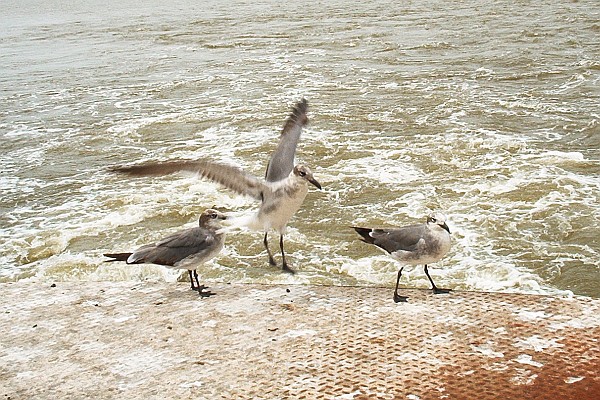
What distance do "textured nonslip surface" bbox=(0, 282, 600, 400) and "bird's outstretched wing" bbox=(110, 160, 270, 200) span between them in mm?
834

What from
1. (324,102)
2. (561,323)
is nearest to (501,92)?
(324,102)

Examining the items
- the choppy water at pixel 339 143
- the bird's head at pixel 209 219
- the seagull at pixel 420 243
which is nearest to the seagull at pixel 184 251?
the bird's head at pixel 209 219

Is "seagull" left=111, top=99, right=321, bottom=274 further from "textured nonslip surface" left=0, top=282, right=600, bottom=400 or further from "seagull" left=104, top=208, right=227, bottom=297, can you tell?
"textured nonslip surface" left=0, top=282, right=600, bottom=400

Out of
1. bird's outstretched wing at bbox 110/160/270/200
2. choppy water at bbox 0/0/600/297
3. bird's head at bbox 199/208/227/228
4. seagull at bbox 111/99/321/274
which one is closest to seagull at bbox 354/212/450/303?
seagull at bbox 111/99/321/274

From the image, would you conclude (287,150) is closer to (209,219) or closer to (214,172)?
(214,172)

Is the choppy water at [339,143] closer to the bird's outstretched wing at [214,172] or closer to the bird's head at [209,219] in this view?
the bird's outstretched wing at [214,172]

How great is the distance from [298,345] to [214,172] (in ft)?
5.71

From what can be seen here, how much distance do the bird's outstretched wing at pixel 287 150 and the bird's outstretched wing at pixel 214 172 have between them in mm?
363

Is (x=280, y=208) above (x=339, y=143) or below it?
above

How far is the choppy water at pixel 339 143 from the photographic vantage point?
7113mm

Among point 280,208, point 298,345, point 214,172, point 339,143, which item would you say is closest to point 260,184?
point 280,208

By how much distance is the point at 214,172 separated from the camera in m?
5.30

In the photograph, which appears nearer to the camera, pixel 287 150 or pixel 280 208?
pixel 280 208

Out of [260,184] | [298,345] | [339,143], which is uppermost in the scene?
[260,184]
